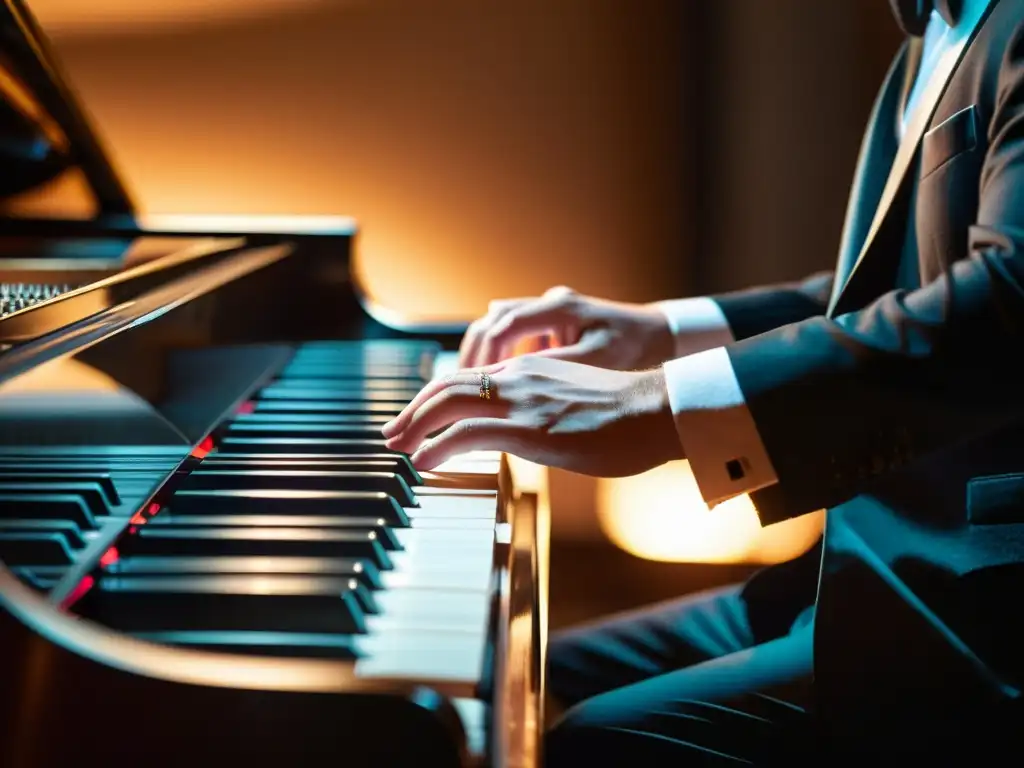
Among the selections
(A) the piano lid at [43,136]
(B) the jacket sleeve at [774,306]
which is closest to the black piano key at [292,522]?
(B) the jacket sleeve at [774,306]

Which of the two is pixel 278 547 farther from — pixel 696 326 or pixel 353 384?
pixel 696 326

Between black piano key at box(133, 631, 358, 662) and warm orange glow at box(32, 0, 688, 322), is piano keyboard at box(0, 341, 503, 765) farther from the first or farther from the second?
warm orange glow at box(32, 0, 688, 322)

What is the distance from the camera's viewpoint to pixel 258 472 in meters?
0.88

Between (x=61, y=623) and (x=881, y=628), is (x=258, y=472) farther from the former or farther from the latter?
(x=881, y=628)

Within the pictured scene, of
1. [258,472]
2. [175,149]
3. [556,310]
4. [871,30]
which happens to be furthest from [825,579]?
[175,149]

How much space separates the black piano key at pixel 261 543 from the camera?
72 centimetres

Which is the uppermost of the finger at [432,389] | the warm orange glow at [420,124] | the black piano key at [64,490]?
the warm orange glow at [420,124]

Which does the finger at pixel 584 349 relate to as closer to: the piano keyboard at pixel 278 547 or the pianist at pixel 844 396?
the pianist at pixel 844 396

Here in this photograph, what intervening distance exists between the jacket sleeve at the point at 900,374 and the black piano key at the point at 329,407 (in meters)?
0.45

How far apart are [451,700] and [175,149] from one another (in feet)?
6.05

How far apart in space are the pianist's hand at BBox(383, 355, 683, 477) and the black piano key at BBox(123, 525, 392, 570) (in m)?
0.13

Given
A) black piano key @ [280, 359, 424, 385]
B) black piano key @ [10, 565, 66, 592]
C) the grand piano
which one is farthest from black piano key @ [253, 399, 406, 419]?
black piano key @ [10, 565, 66, 592]

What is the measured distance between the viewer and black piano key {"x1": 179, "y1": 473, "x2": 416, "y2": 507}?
848 millimetres

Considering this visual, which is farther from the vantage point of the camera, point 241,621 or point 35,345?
point 35,345
